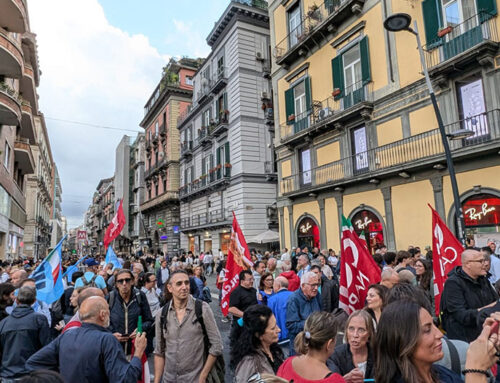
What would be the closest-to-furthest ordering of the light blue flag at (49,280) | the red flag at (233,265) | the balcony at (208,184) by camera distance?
the light blue flag at (49,280) < the red flag at (233,265) < the balcony at (208,184)

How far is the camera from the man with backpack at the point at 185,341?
3.57m

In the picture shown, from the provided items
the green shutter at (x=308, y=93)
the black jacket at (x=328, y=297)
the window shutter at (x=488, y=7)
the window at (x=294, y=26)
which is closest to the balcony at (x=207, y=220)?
the green shutter at (x=308, y=93)

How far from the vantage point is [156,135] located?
43344 millimetres

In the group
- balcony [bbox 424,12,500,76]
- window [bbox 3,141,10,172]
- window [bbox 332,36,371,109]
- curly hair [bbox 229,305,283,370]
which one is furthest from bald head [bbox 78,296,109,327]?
window [bbox 3,141,10,172]

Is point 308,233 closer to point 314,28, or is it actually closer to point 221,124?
point 314,28

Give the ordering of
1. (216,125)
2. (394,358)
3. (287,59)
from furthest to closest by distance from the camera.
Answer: (216,125)
(287,59)
(394,358)

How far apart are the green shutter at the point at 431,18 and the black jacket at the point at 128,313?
43.8 ft

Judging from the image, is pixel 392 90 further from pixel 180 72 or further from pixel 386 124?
pixel 180 72

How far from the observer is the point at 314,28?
1825 centimetres

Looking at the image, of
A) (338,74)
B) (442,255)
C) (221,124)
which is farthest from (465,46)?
(221,124)

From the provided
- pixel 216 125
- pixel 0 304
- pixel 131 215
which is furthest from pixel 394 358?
pixel 131 215

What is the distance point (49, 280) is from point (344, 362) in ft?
15.8

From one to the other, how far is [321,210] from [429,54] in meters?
8.21

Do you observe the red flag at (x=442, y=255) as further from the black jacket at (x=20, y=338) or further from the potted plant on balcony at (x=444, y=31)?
the potted plant on balcony at (x=444, y=31)
